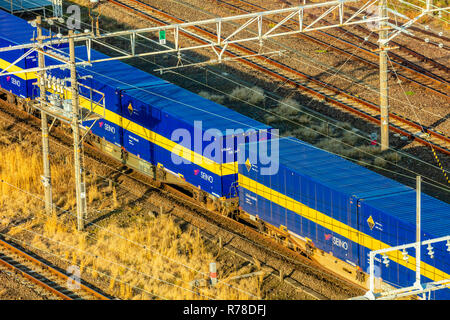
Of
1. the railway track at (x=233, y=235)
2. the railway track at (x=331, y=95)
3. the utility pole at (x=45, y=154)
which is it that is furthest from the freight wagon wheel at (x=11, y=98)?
the utility pole at (x=45, y=154)

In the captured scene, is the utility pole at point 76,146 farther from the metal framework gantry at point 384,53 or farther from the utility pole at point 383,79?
the utility pole at point 383,79

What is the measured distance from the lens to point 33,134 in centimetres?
3919

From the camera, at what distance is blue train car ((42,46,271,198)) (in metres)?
30.2

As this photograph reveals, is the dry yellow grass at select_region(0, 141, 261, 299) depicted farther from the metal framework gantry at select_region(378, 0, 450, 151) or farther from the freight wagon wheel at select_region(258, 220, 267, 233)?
the metal framework gantry at select_region(378, 0, 450, 151)

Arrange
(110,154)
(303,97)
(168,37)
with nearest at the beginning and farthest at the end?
(110,154) → (303,97) → (168,37)

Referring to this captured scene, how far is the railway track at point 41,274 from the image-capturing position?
25812mm

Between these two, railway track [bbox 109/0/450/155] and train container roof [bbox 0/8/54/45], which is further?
train container roof [bbox 0/8/54/45]

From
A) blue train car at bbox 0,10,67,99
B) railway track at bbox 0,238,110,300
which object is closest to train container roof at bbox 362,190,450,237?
railway track at bbox 0,238,110,300

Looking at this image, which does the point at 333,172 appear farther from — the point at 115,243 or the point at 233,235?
the point at 115,243

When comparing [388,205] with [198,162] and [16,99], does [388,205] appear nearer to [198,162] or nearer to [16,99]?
[198,162]

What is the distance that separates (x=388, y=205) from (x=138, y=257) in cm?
848

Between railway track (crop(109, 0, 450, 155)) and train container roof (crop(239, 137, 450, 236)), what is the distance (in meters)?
9.81

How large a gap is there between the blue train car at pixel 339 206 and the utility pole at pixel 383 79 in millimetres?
6465

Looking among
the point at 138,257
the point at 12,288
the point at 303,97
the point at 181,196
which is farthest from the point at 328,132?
the point at 12,288
